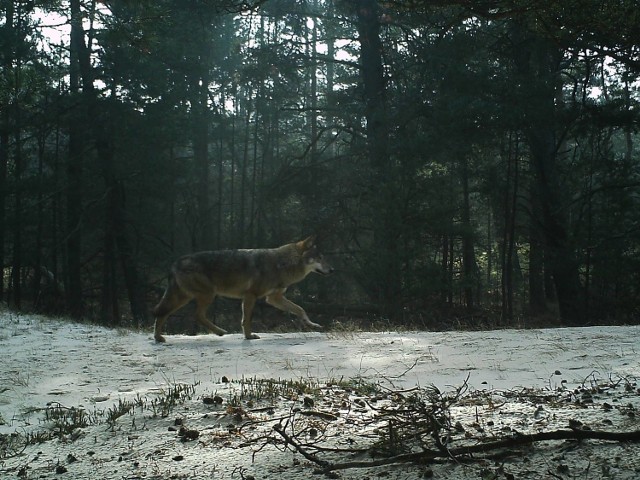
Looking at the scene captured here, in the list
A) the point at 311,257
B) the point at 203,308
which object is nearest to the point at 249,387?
the point at 203,308

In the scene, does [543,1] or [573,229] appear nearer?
[543,1]

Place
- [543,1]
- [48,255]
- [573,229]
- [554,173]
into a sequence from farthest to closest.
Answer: [48,255] < [554,173] < [573,229] < [543,1]

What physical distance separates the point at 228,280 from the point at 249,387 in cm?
548

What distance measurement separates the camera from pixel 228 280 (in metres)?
11.8

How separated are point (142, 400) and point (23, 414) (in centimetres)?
110

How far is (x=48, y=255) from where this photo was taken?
2547cm

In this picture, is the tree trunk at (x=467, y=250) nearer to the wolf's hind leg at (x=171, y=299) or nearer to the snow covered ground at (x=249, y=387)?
the snow covered ground at (x=249, y=387)

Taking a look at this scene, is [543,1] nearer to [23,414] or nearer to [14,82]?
[23,414]

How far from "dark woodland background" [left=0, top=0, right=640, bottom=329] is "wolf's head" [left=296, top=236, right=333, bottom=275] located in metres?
5.19

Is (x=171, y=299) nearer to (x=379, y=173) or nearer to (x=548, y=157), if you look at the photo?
(x=379, y=173)

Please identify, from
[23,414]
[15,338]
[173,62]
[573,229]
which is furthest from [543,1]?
[173,62]

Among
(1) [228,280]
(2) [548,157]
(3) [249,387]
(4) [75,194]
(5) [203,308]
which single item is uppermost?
(2) [548,157]

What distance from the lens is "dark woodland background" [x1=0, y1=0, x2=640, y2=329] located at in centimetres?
2036

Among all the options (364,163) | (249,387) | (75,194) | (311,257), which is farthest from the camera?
(75,194)
